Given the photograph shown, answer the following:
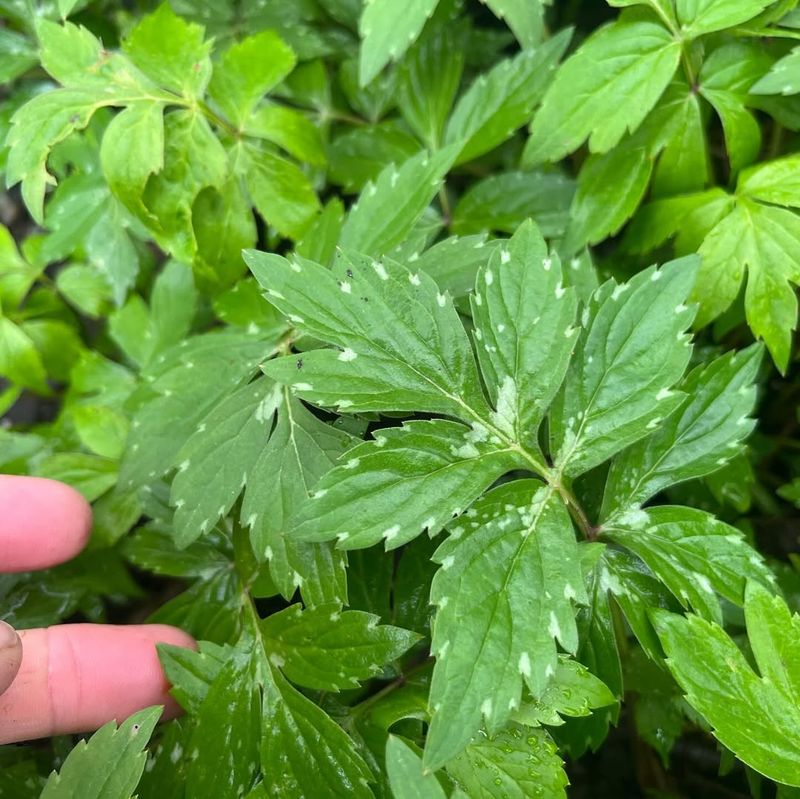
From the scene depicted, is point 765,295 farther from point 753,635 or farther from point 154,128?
point 154,128

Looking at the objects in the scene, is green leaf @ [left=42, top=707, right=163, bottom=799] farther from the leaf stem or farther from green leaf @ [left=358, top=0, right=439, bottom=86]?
green leaf @ [left=358, top=0, right=439, bottom=86]

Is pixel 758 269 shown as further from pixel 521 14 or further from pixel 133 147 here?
pixel 133 147

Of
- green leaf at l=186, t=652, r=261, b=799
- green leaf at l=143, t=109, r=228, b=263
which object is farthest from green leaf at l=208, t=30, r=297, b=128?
green leaf at l=186, t=652, r=261, b=799

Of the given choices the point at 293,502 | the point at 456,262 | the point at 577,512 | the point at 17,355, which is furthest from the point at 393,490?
the point at 17,355

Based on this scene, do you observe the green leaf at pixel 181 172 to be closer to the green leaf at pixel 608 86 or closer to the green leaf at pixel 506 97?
the green leaf at pixel 506 97

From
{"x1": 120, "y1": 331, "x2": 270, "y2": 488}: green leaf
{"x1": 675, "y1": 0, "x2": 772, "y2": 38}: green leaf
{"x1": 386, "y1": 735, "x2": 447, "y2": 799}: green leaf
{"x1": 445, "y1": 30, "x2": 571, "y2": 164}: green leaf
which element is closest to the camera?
{"x1": 386, "y1": 735, "x2": 447, "y2": 799}: green leaf

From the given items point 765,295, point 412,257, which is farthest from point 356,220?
point 765,295
